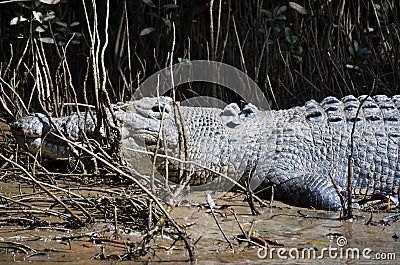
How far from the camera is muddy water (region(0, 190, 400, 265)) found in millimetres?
2948

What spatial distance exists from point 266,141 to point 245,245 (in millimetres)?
1755

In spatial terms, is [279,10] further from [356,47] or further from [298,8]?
[356,47]

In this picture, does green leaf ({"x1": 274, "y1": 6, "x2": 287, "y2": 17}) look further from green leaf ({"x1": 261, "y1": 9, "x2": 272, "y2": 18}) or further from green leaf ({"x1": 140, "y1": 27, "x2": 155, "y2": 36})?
green leaf ({"x1": 140, "y1": 27, "x2": 155, "y2": 36})

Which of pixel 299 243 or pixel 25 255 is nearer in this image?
pixel 25 255

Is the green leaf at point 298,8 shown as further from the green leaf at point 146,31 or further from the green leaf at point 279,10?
the green leaf at point 146,31

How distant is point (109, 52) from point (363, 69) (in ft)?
7.95

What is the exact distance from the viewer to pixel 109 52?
22.1 ft

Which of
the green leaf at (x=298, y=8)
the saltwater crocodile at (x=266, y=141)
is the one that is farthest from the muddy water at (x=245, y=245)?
the green leaf at (x=298, y=8)

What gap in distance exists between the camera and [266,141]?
484cm

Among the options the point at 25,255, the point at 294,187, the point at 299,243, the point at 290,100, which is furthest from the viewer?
the point at 290,100

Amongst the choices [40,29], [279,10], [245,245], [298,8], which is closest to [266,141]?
[245,245]

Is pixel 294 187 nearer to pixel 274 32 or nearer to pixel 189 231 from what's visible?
pixel 189 231

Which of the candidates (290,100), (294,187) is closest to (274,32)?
(290,100)

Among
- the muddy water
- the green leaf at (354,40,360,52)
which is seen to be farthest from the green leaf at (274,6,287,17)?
the muddy water
